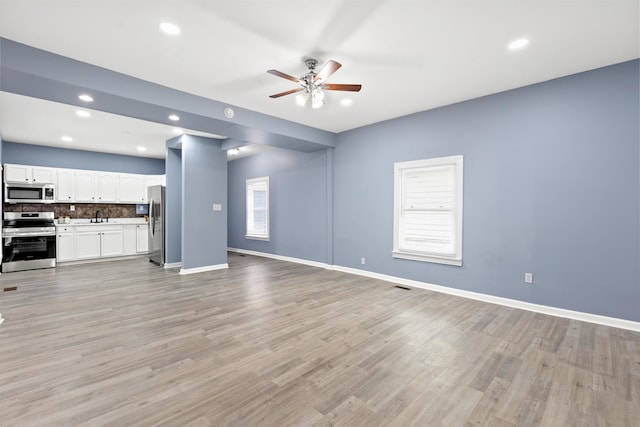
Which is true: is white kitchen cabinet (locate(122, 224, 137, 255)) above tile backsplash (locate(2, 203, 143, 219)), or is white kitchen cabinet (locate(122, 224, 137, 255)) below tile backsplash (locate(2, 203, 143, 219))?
below

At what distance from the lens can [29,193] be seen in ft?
20.4

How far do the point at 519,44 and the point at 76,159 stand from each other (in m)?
9.25

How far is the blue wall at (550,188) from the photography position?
10.2 feet

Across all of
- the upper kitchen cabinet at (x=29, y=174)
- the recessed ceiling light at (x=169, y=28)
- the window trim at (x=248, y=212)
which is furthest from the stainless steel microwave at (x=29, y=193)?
the recessed ceiling light at (x=169, y=28)

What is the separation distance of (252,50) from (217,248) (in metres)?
4.37

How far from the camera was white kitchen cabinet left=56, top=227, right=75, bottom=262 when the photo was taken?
6.41m

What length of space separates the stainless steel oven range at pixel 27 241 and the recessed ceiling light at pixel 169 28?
617 cm

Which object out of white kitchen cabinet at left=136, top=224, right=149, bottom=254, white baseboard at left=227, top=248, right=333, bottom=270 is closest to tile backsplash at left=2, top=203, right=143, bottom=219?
white kitchen cabinet at left=136, top=224, right=149, bottom=254

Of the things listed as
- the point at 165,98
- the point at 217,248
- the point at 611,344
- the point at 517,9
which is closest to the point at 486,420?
the point at 611,344

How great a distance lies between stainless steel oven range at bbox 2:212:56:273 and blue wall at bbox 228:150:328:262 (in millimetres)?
4383

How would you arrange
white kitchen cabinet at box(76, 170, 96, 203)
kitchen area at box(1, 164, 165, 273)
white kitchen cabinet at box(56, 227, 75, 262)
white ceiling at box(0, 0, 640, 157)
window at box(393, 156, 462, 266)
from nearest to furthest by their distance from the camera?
white ceiling at box(0, 0, 640, 157) < window at box(393, 156, 462, 266) < kitchen area at box(1, 164, 165, 273) < white kitchen cabinet at box(56, 227, 75, 262) < white kitchen cabinet at box(76, 170, 96, 203)

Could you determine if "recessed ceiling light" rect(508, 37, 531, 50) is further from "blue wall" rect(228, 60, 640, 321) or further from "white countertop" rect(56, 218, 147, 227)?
"white countertop" rect(56, 218, 147, 227)

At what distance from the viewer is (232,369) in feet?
7.48

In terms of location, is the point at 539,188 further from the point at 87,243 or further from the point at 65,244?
the point at 65,244
